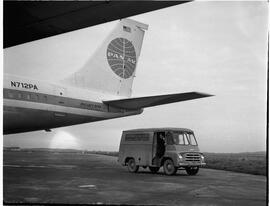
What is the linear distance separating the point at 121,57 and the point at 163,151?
19.2 feet

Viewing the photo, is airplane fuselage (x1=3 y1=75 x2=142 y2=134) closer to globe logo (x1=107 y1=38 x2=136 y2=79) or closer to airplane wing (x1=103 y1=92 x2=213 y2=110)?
airplane wing (x1=103 y1=92 x2=213 y2=110)

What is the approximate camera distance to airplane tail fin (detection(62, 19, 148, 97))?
652 inches

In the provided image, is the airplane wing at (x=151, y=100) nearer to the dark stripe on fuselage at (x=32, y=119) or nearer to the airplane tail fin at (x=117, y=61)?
the airplane tail fin at (x=117, y=61)

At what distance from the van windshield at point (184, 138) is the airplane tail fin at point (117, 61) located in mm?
4318

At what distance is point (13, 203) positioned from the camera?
7.25 metres

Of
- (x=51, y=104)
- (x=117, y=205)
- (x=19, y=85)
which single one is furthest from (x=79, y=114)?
(x=117, y=205)

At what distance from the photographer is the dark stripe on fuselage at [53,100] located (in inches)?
489

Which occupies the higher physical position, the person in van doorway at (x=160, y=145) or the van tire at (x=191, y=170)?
the person in van doorway at (x=160, y=145)

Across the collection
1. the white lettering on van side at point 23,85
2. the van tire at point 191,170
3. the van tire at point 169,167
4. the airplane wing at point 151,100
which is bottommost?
the van tire at point 191,170

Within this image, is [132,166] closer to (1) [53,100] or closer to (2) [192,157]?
(2) [192,157]

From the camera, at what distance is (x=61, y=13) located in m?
5.63

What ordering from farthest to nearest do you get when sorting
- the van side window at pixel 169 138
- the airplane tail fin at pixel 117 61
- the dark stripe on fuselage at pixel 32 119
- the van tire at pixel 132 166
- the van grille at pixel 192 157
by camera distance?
1. the airplane tail fin at pixel 117 61
2. the van tire at pixel 132 166
3. the van side window at pixel 169 138
4. the van grille at pixel 192 157
5. the dark stripe on fuselage at pixel 32 119

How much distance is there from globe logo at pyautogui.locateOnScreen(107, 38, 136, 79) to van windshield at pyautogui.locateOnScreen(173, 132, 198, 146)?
492 centimetres

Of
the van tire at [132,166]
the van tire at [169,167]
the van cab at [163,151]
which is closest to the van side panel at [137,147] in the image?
the van cab at [163,151]
